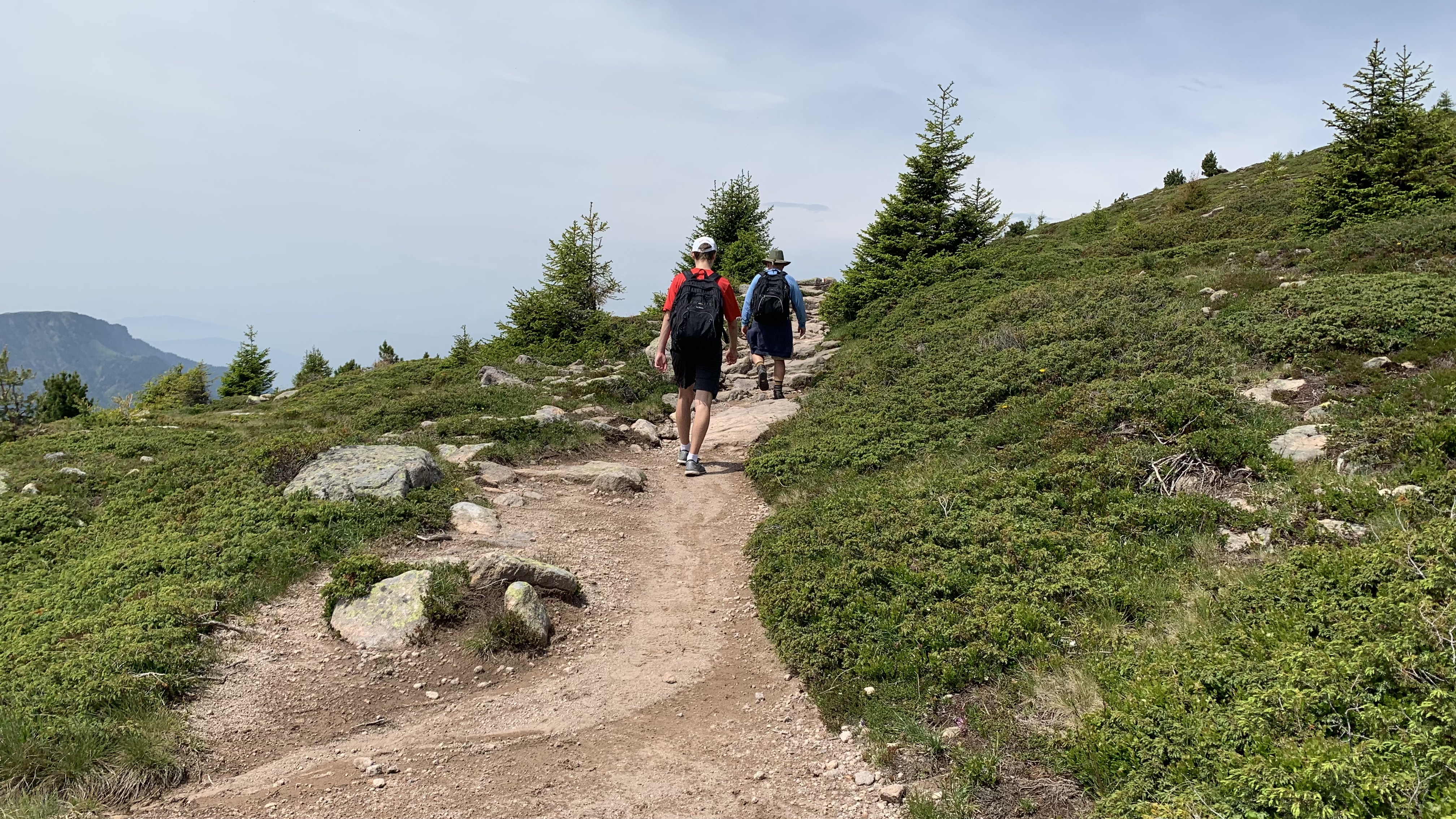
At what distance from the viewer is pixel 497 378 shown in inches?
757

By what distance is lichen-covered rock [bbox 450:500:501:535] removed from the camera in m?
8.80

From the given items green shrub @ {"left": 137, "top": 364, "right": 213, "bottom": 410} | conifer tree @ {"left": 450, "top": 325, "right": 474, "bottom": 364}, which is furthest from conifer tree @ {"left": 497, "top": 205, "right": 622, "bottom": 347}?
green shrub @ {"left": 137, "top": 364, "right": 213, "bottom": 410}

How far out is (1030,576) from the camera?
620 centimetres

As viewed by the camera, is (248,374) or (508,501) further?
(248,374)

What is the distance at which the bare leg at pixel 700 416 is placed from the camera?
35.4 feet

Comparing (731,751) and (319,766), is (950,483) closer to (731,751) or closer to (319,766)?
(731,751)

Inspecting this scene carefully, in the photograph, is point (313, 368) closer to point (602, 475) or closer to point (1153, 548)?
point (602, 475)

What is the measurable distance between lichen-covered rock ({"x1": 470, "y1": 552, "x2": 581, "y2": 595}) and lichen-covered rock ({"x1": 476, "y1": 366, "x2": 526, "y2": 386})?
Answer: 11312 mm

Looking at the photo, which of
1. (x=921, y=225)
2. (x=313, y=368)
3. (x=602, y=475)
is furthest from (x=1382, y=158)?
(x=313, y=368)

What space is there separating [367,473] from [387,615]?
3.30 metres

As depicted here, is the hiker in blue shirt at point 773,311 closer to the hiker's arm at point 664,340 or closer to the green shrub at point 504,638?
the hiker's arm at point 664,340

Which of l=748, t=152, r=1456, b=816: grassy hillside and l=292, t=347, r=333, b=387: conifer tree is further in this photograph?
l=292, t=347, r=333, b=387: conifer tree

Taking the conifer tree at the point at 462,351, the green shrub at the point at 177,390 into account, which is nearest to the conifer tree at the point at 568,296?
the conifer tree at the point at 462,351

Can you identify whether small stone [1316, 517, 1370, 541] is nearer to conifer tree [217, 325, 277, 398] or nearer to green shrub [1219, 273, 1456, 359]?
green shrub [1219, 273, 1456, 359]
